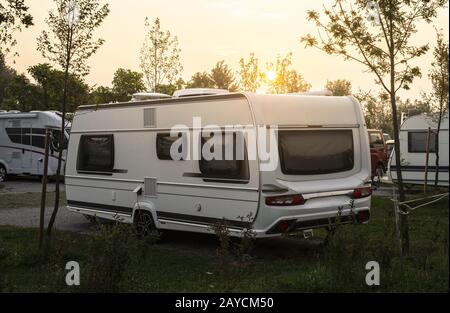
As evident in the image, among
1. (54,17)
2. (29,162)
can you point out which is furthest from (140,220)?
(29,162)

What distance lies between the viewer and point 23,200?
17.3 metres

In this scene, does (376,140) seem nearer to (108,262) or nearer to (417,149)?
(417,149)

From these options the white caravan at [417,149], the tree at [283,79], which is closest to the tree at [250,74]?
the tree at [283,79]

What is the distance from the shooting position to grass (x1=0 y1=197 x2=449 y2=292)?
634 centimetres

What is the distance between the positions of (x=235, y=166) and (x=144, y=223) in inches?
95.4

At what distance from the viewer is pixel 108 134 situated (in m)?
11.0

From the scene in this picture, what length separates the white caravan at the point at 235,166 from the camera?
845 cm

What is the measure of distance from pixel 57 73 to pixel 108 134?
154 cm

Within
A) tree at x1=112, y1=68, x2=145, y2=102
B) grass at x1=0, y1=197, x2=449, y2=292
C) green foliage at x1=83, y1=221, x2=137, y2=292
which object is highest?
tree at x1=112, y1=68, x2=145, y2=102

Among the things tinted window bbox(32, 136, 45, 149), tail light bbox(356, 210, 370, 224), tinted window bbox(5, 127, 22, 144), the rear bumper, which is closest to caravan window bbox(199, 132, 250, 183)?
the rear bumper

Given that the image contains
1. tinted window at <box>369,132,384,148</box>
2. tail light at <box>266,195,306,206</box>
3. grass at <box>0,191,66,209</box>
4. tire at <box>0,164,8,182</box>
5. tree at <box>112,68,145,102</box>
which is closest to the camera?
tail light at <box>266,195,306,206</box>

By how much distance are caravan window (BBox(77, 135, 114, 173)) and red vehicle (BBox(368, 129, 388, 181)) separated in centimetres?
1430

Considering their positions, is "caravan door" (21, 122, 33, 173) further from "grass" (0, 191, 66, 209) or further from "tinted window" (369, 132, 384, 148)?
"tinted window" (369, 132, 384, 148)
